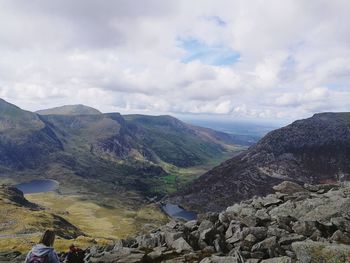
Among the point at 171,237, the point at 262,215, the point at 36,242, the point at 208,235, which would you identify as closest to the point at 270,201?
the point at 262,215

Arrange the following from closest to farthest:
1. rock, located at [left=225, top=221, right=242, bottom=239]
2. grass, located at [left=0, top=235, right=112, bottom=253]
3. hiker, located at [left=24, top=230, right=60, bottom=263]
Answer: hiker, located at [left=24, top=230, right=60, bottom=263] < rock, located at [left=225, top=221, right=242, bottom=239] < grass, located at [left=0, top=235, right=112, bottom=253]

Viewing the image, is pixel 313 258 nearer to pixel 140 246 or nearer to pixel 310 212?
pixel 310 212

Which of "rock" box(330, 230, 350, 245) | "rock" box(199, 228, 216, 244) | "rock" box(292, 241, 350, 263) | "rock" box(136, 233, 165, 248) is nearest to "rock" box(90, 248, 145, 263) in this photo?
"rock" box(136, 233, 165, 248)

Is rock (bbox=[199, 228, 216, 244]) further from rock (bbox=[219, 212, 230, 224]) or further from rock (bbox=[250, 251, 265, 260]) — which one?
rock (bbox=[250, 251, 265, 260])

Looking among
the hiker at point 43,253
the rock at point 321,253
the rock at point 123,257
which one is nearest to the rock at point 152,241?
the rock at point 123,257

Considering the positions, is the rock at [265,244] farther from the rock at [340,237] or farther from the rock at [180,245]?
the rock at [180,245]

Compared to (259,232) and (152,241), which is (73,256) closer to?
(152,241)

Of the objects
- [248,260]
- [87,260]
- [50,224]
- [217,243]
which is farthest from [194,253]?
[50,224]

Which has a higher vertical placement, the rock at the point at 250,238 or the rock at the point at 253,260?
the rock at the point at 250,238
